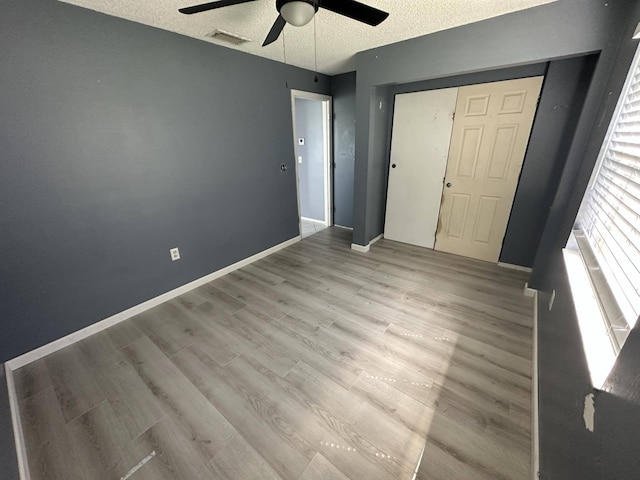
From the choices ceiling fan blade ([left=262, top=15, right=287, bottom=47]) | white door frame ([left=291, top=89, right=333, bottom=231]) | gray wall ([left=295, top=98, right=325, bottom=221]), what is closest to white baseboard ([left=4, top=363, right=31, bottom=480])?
ceiling fan blade ([left=262, top=15, right=287, bottom=47])

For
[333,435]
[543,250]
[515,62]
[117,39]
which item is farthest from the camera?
[543,250]

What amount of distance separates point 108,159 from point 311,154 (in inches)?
116

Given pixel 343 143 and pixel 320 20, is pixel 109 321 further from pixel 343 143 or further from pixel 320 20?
pixel 343 143

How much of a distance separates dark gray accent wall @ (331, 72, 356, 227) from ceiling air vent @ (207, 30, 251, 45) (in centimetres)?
175

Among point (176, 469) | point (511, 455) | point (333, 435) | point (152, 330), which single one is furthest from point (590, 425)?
point (152, 330)

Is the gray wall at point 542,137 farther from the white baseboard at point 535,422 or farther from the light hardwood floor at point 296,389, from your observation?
the white baseboard at point 535,422

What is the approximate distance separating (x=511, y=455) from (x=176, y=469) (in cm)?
163

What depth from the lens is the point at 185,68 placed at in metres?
2.28

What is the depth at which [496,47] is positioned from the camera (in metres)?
2.08

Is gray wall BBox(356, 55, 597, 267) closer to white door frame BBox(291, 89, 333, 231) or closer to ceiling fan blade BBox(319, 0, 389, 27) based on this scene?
white door frame BBox(291, 89, 333, 231)

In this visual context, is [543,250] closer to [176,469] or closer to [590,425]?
[590,425]

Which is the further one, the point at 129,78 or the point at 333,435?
the point at 129,78

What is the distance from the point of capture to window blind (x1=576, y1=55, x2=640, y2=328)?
94 centimetres

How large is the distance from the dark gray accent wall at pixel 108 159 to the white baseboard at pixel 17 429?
0.23 m
